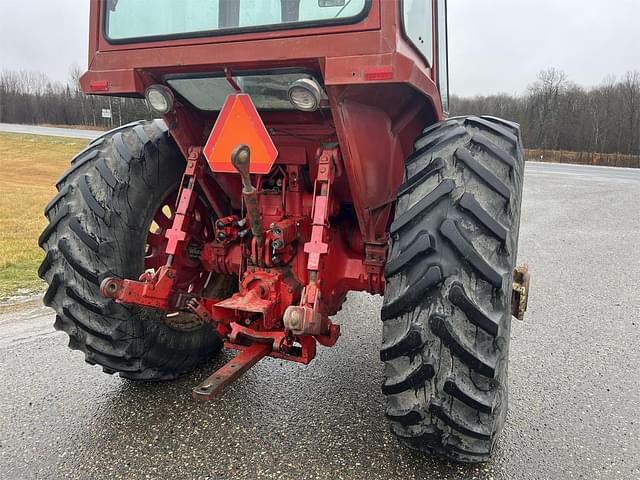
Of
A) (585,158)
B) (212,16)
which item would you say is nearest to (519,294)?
(212,16)

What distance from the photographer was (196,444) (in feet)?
8.24

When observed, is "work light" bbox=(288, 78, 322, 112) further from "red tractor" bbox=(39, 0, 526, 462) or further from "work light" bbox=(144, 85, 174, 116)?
"work light" bbox=(144, 85, 174, 116)

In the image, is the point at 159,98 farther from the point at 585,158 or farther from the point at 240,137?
the point at 585,158

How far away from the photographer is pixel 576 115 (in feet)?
157

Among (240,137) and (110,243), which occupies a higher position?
(240,137)

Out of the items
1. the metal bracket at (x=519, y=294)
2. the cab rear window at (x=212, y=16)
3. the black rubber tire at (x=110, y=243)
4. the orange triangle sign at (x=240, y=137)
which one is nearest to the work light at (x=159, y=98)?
the cab rear window at (x=212, y=16)

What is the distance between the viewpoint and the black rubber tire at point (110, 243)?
2549 millimetres

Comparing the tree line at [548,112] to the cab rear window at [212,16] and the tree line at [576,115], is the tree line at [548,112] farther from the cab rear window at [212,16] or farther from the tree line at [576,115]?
the cab rear window at [212,16]

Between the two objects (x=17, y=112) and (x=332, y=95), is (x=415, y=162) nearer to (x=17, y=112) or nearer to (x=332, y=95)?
(x=332, y=95)

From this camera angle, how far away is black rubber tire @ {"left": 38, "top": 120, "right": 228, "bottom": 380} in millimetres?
2549

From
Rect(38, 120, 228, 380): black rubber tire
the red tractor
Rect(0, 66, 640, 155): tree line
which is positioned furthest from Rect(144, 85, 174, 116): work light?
Rect(0, 66, 640, 155): tree line

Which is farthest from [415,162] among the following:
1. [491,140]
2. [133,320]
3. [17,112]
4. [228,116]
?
[17,112]

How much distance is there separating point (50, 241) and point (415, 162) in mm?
1977

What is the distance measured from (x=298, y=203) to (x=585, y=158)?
4607cm
